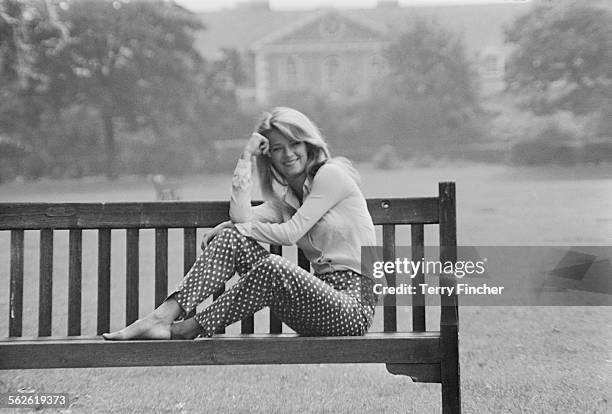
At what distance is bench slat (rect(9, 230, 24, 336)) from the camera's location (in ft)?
6.27

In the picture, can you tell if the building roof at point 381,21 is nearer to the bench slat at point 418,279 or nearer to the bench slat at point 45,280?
the bench slat at point 418,279

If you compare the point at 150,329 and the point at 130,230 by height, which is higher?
the point at 130,230

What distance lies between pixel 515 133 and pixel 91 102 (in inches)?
113

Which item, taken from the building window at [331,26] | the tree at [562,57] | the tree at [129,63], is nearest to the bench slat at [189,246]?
the tree at [129,63]

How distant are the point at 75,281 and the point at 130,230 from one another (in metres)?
0.20

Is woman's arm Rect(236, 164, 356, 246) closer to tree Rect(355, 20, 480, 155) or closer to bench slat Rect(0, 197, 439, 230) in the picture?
A: bench slat Rect(0, 197, 439, 230)

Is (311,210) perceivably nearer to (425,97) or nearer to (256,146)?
(256,146)

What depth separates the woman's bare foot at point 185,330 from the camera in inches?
68.2

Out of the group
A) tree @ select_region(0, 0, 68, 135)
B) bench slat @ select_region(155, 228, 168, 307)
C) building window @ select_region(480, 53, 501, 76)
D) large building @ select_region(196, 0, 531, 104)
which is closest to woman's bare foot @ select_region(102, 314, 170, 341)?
bench slat @ select_region(155, 228, 168, 307)

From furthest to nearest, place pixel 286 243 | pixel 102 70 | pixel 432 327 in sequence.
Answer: pixel 102 70
pixel 432 327
pixel 286 243

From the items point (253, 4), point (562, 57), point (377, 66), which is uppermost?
point (253, 4)

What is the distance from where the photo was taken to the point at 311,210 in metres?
1.75

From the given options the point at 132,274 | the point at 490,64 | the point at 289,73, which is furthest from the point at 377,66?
the point at 132,274

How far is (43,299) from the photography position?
194 centimetres
